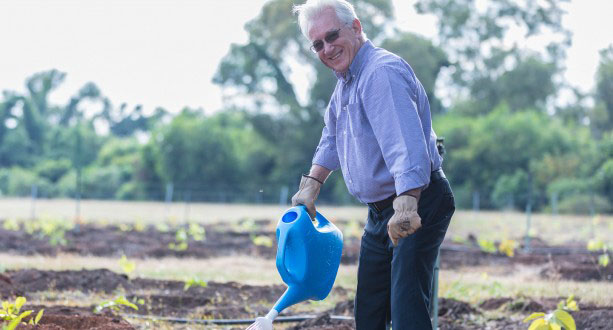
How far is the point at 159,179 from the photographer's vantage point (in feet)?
148

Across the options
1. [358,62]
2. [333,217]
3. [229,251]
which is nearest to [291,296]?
[358,62]

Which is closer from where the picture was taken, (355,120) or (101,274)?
(355,120)

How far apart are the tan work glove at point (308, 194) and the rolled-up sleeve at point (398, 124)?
1.73ft

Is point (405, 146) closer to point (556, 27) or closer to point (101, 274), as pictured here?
point (101, 274)

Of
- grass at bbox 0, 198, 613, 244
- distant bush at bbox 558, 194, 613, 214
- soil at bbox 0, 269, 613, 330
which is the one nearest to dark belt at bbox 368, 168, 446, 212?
soil at bbox 0, 269, 613, 330

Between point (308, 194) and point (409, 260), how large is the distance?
0.58m

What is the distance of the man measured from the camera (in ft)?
8.96

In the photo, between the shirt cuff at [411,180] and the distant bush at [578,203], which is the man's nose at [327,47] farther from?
the distant bush at [578,203]

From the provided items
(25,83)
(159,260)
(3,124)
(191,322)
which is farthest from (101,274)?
(25,83)

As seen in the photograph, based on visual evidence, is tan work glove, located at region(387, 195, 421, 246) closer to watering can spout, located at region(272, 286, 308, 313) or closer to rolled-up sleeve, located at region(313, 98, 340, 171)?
watering can spout, located at region(272, 286, 308, 313)

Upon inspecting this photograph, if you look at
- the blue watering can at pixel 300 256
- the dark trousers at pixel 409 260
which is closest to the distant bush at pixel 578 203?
the dark trousers at pixel 409 260

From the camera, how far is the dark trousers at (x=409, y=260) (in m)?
2.87

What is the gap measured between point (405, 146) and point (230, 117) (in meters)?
49.6

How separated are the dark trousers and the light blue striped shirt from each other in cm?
13
